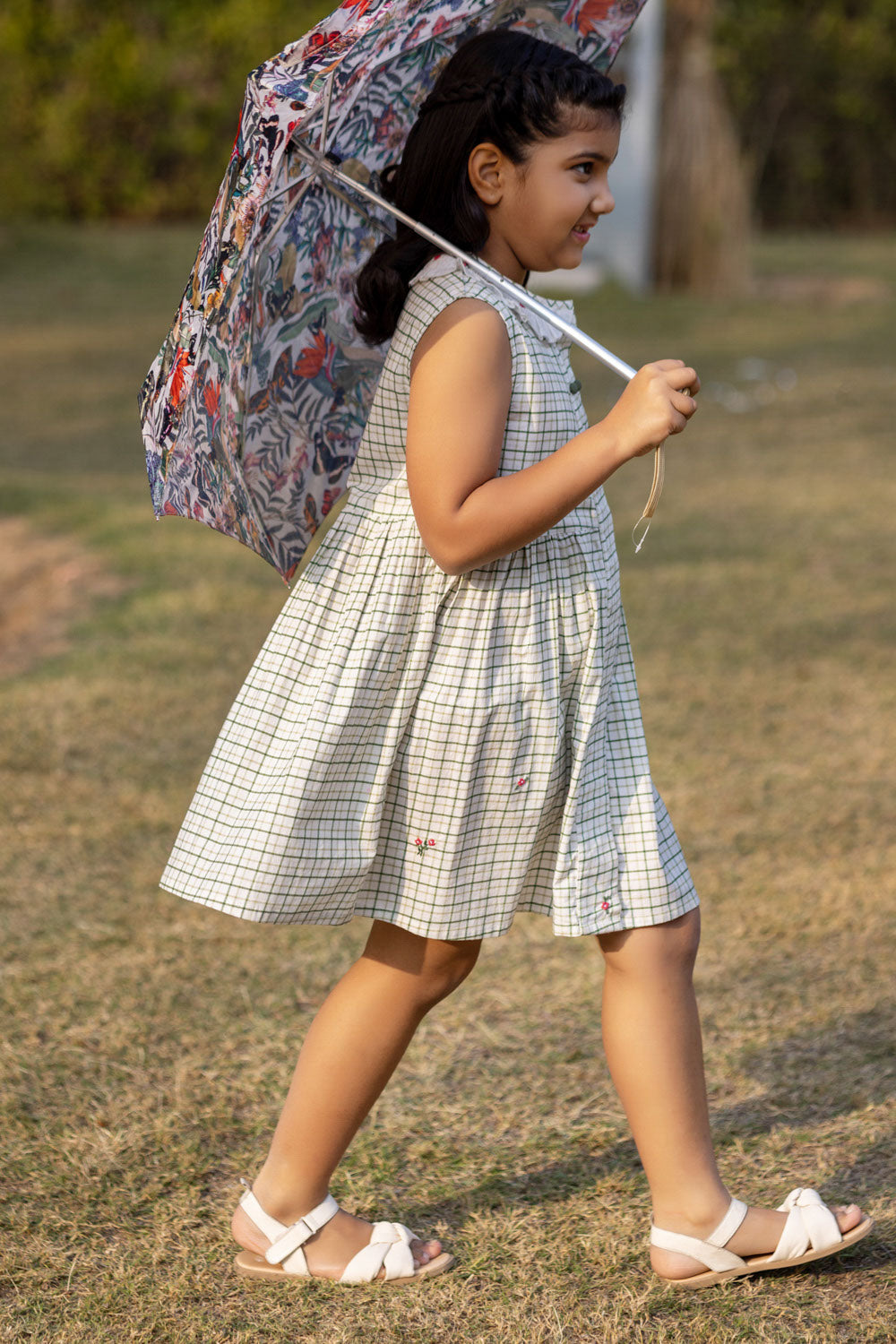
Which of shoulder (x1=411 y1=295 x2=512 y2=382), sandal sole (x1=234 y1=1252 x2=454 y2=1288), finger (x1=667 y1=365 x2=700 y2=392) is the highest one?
shoulder (x1=411 y1=295 x2=512 y2=382)

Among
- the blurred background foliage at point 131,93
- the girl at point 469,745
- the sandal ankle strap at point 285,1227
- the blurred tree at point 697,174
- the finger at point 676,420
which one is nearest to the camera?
the finger at point 676,420

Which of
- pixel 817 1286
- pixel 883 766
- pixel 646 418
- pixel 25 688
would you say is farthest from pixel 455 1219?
pixel 25 688

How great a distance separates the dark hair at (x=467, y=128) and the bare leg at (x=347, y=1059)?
0.71 meters

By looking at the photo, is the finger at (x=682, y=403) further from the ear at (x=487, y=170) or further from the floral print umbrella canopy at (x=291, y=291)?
the floral print umbrella canopy at (x=291, y=291)

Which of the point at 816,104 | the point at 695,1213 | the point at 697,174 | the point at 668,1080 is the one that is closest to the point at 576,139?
the point at 668,1080

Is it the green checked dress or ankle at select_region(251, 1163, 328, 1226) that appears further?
ankle at select_region(251, 1163, 328, 1226)

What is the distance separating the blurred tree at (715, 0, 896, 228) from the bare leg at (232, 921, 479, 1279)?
1821 centimetres

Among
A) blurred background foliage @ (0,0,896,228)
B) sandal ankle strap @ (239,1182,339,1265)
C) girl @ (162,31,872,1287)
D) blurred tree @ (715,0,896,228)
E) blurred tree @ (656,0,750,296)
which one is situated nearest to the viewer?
girl @ (162,31,872,1287)

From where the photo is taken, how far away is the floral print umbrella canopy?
1.77 metres

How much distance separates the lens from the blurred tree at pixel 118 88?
15.9m

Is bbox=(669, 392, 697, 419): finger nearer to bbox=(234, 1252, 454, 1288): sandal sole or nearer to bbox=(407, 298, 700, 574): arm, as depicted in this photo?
bbox=(407, 298, 700, 574): arm

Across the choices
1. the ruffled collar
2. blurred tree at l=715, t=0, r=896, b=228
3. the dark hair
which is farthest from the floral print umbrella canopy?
blurred tree at l=715, t=0, r=896, b=228

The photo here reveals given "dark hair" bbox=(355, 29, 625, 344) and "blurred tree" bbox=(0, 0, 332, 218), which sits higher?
"blurred tree" bbox=(0, 0, 332, 218)

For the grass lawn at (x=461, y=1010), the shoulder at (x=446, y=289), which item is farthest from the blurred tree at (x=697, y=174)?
the shoulder at (x=446, y=289)
